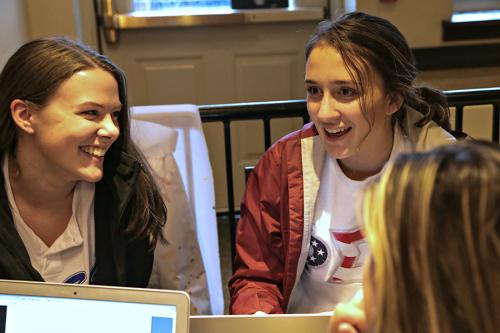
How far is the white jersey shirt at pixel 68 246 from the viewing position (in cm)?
124

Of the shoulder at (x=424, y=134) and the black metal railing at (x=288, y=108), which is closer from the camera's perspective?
the shoulder at (x=424, y=134)

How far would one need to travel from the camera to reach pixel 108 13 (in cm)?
302

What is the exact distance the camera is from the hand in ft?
2.23

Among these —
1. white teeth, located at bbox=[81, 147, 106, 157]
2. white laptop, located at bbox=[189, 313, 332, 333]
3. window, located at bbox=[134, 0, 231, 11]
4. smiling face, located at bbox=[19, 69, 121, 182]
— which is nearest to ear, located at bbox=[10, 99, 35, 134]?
smiling face, located at bbox=[19, 69, 121, 182]

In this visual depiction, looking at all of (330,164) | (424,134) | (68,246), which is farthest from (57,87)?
(424,134)

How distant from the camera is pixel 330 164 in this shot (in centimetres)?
138

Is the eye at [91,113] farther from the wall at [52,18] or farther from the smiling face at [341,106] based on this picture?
the wall at [52,18]

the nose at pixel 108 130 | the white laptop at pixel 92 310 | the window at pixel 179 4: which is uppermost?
the window at pixel 179 4

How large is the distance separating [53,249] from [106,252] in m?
0.11

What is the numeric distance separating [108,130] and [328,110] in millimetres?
442

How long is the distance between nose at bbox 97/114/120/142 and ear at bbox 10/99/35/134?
14 centimetres

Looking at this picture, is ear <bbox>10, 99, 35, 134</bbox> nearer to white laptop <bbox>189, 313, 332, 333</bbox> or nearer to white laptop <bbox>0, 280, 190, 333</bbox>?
white laptop <bbox>0, 280, 190, 333</bbox>

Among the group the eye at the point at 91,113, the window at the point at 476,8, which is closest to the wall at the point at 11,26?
the eye at the point at 91,113

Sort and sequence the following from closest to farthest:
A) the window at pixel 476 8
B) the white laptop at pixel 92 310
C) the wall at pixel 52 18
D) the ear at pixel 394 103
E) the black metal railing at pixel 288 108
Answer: the white laptop at pixel 92 310 → the ear at pixel 394 103 → the black metal railing at pixel 288 108 → the wall at pixel 52 18 → the window at pixel 476 8
